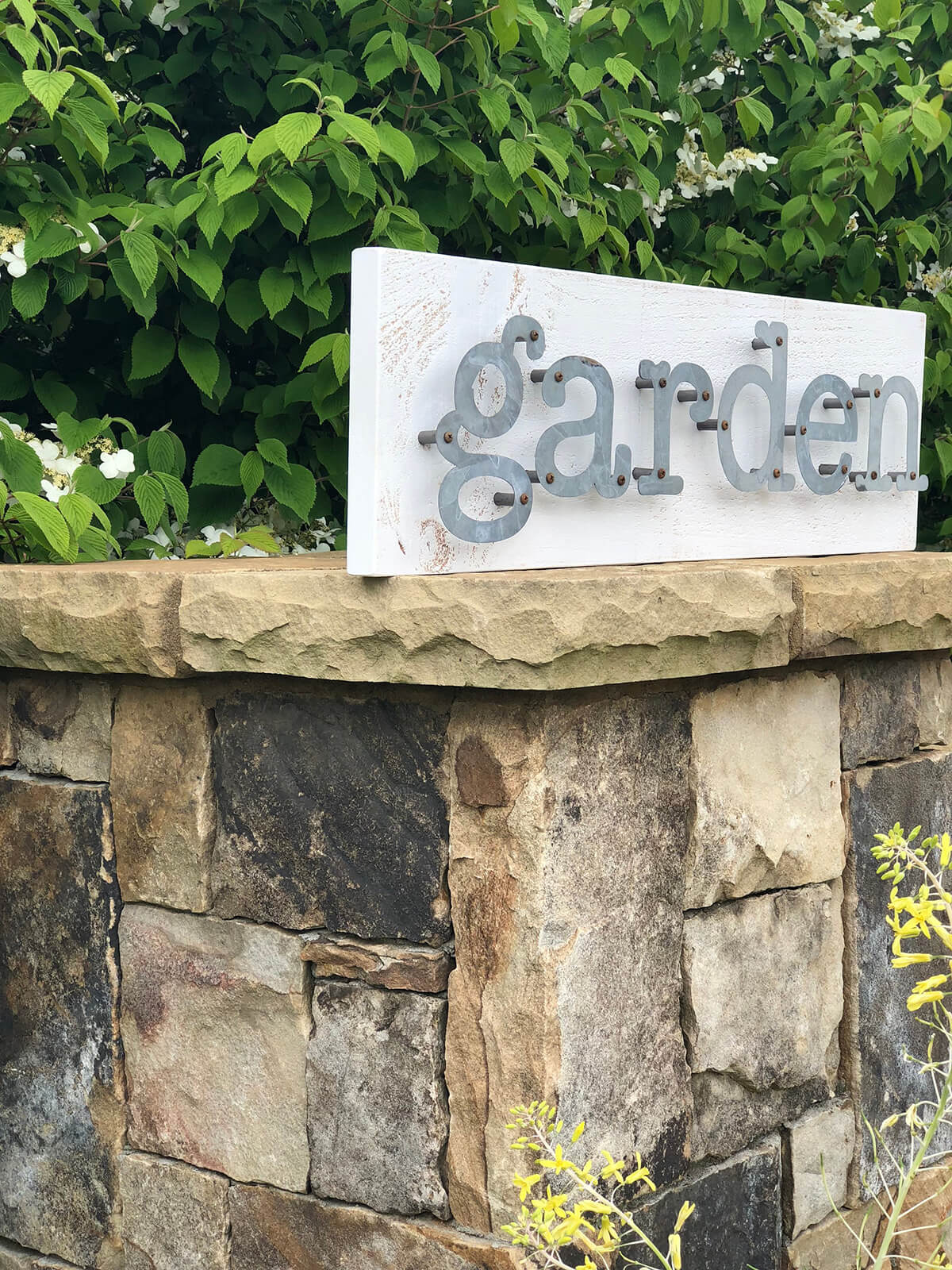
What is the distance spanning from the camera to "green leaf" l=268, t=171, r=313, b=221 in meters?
2.26

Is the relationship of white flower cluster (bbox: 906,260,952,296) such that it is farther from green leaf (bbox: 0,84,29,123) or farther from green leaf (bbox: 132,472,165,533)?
green leaf (bbox: 0,84,29,123)

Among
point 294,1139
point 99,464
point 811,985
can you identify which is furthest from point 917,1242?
point 99,464

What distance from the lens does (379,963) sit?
5.81 feet

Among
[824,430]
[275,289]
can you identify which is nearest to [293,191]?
[275,289]

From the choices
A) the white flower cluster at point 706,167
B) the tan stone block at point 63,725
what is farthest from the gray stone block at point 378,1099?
the white flower cluster at point 706,167

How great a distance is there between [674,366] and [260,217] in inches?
35.1

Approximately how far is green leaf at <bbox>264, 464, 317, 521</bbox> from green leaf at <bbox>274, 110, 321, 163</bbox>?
0.59 m

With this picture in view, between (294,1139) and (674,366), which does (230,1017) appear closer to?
(294,1139)

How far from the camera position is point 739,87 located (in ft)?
10.9

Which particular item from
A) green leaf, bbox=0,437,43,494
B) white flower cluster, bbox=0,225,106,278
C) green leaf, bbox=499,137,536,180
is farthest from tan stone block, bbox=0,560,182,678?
green leaf, bbox=499,137,536,180

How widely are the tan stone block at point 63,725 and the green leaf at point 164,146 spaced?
0.99 metres

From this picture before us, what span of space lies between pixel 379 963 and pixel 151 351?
130cm

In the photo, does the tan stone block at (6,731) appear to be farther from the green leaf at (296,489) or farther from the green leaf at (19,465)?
the green leaf at (296,489)

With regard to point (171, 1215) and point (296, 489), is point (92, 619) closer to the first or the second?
point (296, 489)
